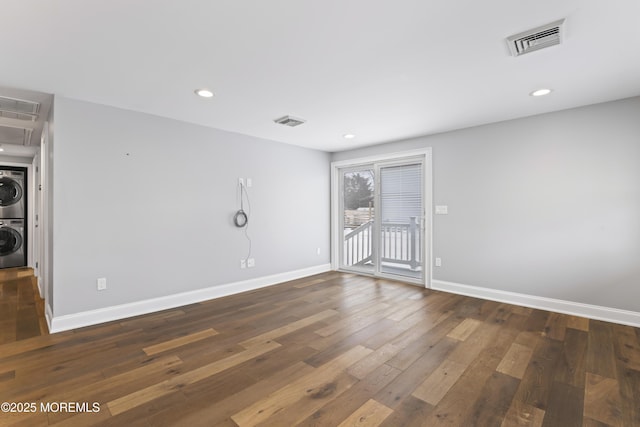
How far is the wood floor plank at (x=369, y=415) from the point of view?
1624 mm

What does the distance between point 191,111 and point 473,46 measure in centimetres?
288

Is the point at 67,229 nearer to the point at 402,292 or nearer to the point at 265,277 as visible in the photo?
the point at 265,277

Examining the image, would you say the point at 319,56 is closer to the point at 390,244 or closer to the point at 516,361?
the point at 516,361

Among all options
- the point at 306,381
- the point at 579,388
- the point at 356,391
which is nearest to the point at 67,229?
the point at 306,381

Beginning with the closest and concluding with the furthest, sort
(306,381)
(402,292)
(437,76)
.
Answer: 1. (306,381)
2. (437,76)
3. (402,292)

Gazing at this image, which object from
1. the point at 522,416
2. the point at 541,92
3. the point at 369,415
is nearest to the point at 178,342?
the point at 369,415

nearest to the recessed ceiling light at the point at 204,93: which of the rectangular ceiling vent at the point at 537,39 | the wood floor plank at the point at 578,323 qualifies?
the rectangular ceiling vent at the point at 537,39

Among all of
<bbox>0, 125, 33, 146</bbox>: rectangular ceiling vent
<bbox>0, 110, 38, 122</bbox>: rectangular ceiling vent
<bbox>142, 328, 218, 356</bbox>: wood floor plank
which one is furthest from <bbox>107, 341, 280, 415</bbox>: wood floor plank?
<bbox>0, 125, 33, 146</bbox>: rectangular ceiling vent

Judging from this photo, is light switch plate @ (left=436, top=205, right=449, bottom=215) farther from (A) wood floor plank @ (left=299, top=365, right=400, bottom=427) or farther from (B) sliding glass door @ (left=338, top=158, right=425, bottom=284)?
(A) wood floor plank @ (left=299, top=365, right=400, bottom=427)

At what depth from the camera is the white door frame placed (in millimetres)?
4418

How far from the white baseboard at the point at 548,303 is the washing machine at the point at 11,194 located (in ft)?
26.7

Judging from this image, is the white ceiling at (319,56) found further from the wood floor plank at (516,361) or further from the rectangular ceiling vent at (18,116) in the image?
the wood floor plank at (516,361)

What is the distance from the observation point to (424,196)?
4500mm

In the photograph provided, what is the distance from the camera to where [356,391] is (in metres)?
1.92
